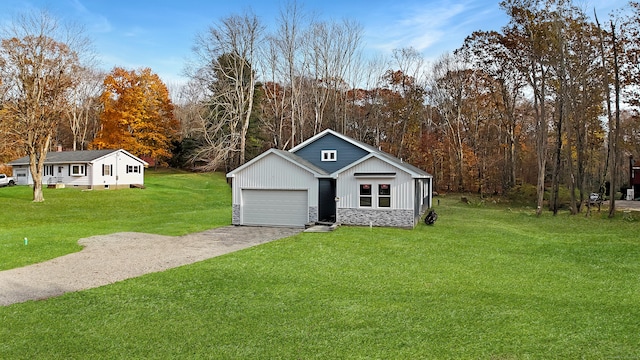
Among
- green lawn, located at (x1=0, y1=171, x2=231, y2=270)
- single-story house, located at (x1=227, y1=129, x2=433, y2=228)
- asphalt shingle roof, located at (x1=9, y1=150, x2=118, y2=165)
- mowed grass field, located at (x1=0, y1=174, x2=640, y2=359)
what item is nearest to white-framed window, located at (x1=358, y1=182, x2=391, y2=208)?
single-story house, located at (x1=227, y1=129, x2=433, y2=228)

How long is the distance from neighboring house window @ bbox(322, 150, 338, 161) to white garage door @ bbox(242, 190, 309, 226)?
342 cm

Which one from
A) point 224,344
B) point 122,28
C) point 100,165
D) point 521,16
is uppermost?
point 521,16

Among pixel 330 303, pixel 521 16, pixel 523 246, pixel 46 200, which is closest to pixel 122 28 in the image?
pixel 46 200

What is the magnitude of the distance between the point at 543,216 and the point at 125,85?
141 feet

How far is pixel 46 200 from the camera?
27625mm

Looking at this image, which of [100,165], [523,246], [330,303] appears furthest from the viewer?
[100,165]

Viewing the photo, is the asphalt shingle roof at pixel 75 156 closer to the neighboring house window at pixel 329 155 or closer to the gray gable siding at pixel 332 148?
the gray gable siding at pixel 332 148

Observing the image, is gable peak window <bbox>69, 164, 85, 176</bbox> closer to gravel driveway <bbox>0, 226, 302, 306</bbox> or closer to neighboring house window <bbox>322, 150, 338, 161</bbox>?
gravel driveway <bbox>0, 226, 302, 306</bbox>

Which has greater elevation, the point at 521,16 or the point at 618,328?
the point at 521,16

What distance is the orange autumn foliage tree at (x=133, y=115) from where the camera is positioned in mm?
45281

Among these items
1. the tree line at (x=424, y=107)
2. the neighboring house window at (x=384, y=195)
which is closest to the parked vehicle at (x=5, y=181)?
the tree line at (x=424, y=107)

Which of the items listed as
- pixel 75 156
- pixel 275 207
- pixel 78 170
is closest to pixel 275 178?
pixel 275 207

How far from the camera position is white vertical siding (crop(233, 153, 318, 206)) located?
18.5 meters

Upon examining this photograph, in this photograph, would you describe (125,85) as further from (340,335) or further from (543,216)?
(340,335)
